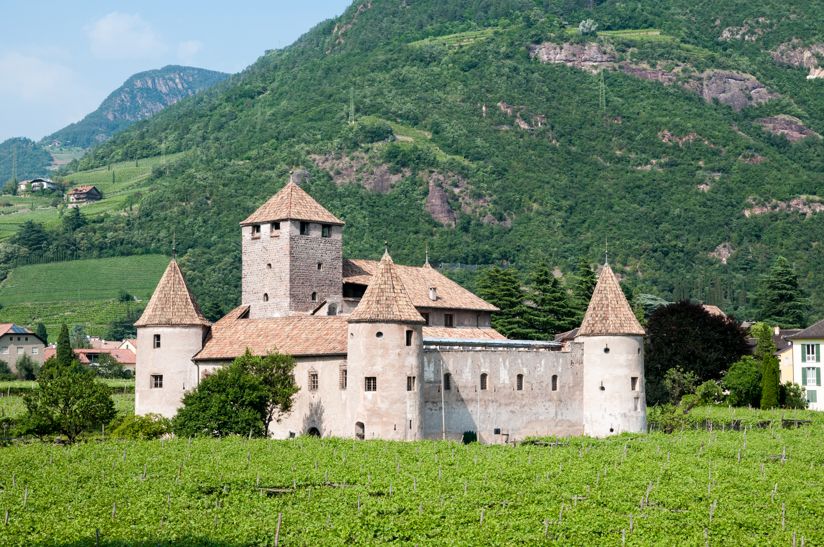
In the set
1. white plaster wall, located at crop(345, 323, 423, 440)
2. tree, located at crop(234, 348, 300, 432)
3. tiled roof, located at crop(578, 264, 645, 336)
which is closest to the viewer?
white plaster wall, located at crop(345, 323, 423, 440)

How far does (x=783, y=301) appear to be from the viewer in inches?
5074

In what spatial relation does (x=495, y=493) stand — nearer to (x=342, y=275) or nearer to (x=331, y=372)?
(x=331, y=372)

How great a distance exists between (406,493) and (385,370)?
15.9 metres

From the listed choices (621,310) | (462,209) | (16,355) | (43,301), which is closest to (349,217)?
(462,209)

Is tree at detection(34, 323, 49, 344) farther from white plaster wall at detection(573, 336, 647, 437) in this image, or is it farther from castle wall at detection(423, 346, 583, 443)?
white plaster wall at detection(573, 336, 647, 437)

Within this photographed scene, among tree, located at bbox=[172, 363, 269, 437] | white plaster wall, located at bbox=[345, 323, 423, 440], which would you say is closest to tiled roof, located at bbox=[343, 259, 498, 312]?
white plaster wall, located at bbox=[345, 323, 423, 440]

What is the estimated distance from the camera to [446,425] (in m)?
63.7

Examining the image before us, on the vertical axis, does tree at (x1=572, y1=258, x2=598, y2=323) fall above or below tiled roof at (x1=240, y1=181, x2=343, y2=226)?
below

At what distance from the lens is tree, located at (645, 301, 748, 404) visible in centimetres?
8575

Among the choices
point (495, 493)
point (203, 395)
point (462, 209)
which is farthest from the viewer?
point (462, 209)

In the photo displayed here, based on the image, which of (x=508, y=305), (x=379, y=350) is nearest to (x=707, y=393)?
(x=508, y=305)

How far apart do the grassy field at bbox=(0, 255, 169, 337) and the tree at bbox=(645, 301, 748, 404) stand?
84248 millimetres

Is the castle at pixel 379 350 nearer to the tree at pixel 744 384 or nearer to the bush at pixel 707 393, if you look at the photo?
the bush at pixel 707 393

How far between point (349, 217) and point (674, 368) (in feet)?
329
